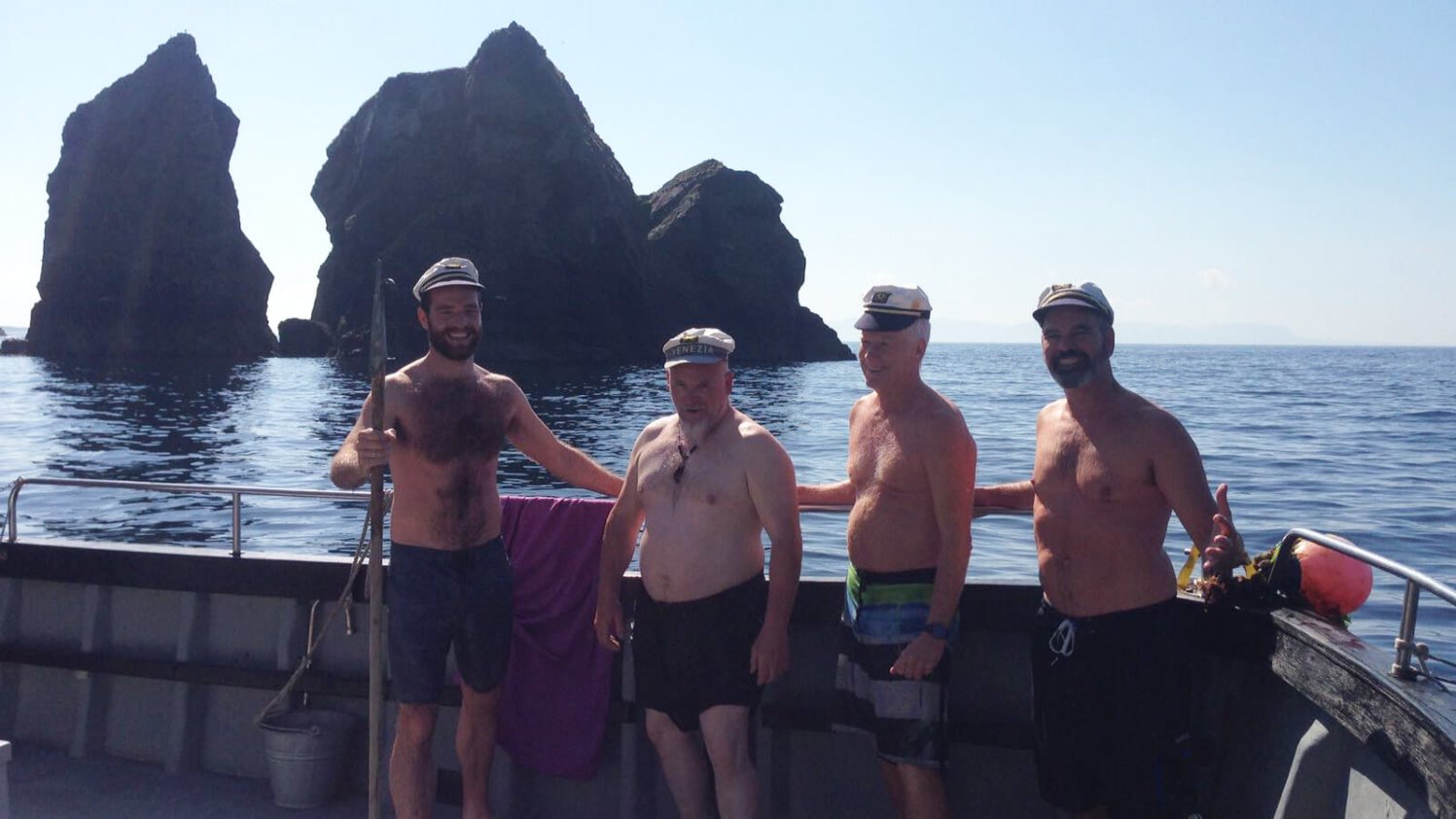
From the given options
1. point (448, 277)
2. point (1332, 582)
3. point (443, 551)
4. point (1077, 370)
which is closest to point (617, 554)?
point (443, 551)

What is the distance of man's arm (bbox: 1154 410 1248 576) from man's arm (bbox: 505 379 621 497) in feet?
6.94

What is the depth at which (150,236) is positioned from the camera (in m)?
92.6

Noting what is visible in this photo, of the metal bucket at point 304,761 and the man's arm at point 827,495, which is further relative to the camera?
the metal bucket at point 304,761

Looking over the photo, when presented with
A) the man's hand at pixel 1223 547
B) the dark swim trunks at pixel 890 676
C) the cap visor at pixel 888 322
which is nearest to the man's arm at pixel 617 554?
the dark swim trunks at pixel 890 676

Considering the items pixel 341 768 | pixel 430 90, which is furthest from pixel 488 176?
pixel 341 768

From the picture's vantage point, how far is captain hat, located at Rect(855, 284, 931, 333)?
155 inches

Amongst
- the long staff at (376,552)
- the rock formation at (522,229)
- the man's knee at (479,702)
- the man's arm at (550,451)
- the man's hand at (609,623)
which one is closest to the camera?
the long staff at (376,552)

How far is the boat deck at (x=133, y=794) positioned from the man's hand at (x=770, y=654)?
5.64 feet

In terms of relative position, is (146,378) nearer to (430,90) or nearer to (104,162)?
→ (430,90)

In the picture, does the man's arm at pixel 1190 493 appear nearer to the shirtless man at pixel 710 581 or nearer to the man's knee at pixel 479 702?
the shirtless man at pixel 710 581

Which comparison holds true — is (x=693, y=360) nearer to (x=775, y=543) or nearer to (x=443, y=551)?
(x=775, y=543)

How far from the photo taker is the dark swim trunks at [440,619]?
4309 mm

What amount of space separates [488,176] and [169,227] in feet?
110

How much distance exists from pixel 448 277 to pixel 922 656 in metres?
2.20
